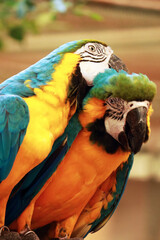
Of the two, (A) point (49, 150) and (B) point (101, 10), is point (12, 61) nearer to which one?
(B) point (101, 10)

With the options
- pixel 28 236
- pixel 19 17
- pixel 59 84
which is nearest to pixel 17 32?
pixel 19 17

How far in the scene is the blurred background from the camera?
141 inches

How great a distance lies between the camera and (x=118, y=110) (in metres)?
1.66

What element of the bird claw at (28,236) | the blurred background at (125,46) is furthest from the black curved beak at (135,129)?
the blurred background at (125,46)

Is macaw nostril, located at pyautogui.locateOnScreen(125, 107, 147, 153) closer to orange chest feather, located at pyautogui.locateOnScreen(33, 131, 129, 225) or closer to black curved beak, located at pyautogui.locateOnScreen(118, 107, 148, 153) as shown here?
black curved beak, located at pyautogui.locateOnScreen(118, 107, 148, 153)

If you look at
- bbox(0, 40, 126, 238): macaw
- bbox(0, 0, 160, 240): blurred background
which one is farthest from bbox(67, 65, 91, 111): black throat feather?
bbox(0, 0, 160, 240): blurred background

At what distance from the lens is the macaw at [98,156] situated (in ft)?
5.38

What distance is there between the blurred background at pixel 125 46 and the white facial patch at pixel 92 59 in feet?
2.80

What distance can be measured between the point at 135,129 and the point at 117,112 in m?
0.10

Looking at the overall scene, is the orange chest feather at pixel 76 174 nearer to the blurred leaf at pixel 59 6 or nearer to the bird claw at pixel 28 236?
the bird claw at pixel 28 236

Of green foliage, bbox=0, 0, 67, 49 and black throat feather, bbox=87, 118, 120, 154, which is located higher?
green foliage, bbox=0, 0, 67, 49

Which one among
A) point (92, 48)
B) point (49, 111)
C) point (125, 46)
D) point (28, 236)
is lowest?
point (125, 46)

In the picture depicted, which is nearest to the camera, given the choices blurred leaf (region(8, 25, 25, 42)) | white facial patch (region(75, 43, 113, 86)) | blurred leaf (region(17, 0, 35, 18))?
white facial patch (region(75, 43, 113, 86))

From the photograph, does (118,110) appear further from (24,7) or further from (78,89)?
(24,7)
